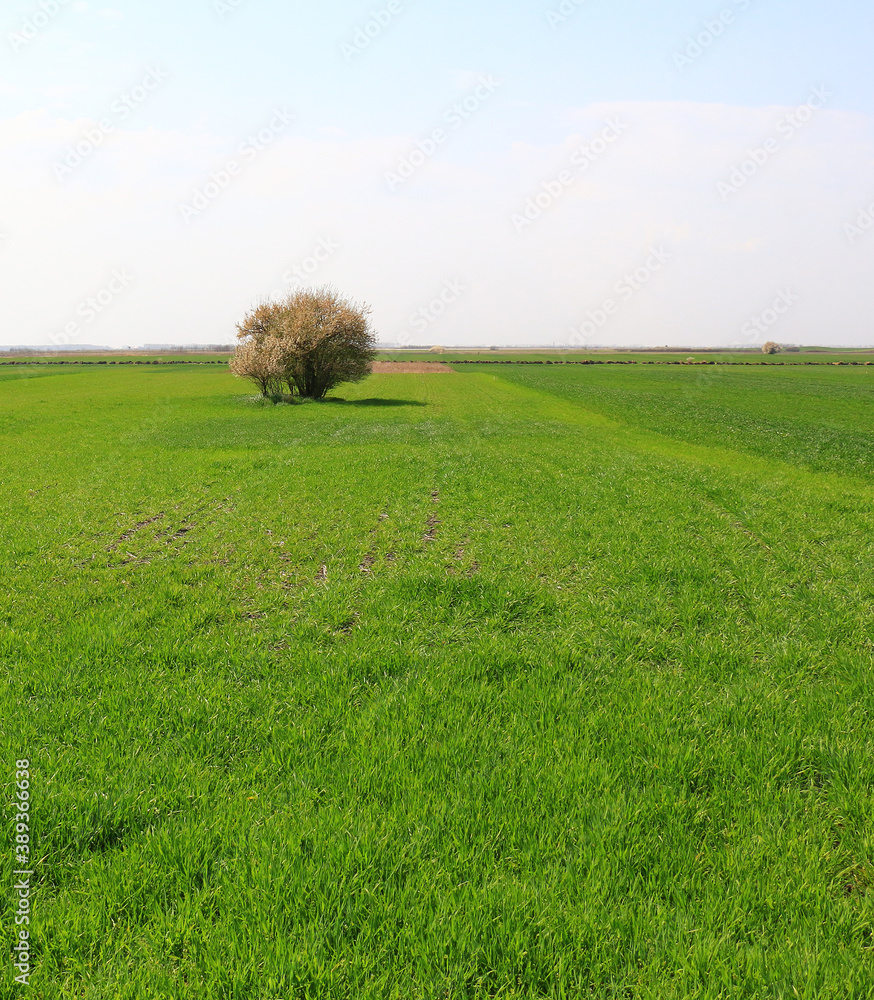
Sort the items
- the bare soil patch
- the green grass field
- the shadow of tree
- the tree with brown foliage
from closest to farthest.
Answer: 1. the green grass field
2. the tree with brown foliage
3. the shadow of tree
4. the bare soil patch

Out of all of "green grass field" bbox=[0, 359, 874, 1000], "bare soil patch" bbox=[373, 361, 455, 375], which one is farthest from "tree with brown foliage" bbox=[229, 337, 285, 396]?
"bare soil patch" bbox=[373, 361, 455, 375]

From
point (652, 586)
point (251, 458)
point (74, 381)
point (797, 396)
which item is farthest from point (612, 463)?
point (74, 381)

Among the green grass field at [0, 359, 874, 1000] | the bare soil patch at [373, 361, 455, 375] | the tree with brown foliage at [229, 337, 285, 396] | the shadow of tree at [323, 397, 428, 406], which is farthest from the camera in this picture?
the bare soil patch at [373, 361, 455, 375]

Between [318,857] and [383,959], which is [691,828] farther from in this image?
[318,857]

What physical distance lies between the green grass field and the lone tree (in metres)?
38.2

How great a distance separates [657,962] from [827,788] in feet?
8.29

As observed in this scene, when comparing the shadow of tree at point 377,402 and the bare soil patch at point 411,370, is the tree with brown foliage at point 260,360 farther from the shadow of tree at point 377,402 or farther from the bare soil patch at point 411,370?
the bare soil patch at point 411,370

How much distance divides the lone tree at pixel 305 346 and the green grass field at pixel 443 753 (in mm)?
38165

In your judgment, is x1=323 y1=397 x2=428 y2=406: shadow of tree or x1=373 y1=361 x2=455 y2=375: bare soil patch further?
x1=373 y1=361 x2=455 y2=375: bare soil patch

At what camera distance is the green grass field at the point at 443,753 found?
10.4 feet

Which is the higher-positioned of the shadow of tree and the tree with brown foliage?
the tree with brown foliage

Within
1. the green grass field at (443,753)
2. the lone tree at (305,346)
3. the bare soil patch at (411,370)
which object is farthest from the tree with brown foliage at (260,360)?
the bare soil patch at (411,370)

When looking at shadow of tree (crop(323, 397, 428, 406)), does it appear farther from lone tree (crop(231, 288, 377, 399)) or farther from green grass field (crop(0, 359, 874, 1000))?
green grass field (crop(0, 359, 874, 1000))

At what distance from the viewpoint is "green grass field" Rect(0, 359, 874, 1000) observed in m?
3.16
